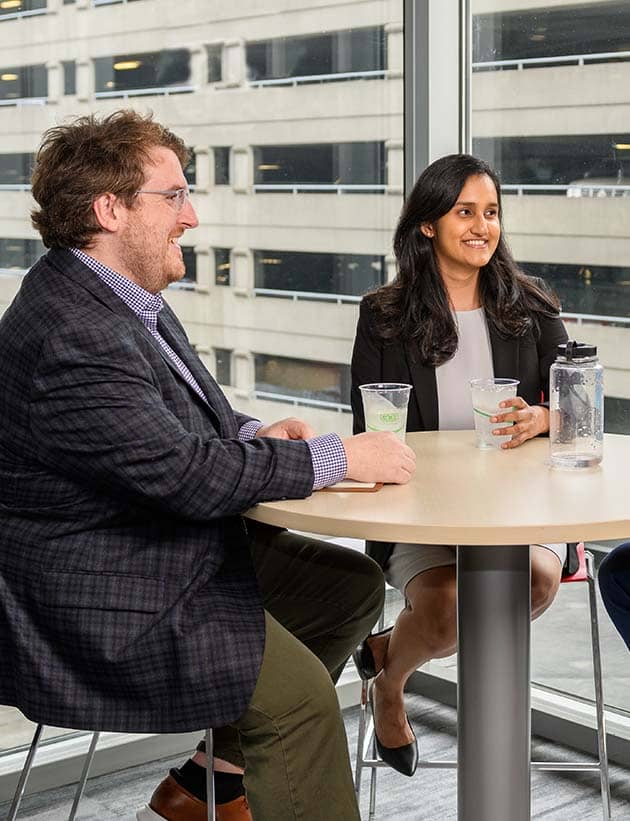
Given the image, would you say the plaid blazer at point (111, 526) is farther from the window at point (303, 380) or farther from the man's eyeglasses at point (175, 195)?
the window at point (303, 380)

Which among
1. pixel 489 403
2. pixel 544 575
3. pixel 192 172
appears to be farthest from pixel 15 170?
pixel 544 575

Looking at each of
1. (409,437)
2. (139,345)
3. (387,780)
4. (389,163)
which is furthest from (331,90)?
(387,780)

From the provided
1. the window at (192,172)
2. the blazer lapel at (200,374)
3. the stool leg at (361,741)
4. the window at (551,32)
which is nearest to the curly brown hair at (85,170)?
the blazer lapel at (200,374)

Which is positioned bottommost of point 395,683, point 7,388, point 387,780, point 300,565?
point 387,780

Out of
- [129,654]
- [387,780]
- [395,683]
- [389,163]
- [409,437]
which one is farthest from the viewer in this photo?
[389,163]

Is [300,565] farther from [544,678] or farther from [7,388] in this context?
[544,678]

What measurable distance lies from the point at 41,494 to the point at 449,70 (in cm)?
211

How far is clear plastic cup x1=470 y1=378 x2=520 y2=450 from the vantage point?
236cm

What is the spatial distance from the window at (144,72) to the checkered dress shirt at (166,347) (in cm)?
100

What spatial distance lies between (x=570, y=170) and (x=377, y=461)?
1.54 meters

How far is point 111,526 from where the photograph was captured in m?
2.10

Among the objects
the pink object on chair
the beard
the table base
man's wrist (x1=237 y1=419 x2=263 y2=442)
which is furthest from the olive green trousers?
the pink object on chair

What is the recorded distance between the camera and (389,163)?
375 centimetres

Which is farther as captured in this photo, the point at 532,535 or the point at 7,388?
the point at 7,388
